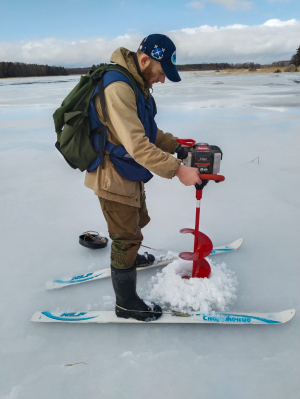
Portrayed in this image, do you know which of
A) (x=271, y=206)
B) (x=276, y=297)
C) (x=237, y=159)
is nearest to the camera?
(x=276, y=297)

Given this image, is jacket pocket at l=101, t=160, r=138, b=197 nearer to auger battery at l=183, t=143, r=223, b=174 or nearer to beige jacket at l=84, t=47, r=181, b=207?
beige jacket at l=84, t=47, r=181, b=207

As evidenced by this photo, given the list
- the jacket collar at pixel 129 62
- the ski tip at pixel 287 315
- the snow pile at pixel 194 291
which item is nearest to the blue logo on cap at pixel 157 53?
the jacket collar at pixel 129 62

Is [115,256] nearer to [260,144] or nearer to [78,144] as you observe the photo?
[78,144]

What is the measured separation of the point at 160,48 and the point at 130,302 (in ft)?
5.04

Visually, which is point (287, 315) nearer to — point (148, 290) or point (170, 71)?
point (148, 290)

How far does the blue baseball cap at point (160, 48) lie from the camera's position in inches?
59.9

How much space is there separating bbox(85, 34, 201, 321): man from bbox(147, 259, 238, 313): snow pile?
16 cm

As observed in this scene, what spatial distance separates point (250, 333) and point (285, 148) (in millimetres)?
4086

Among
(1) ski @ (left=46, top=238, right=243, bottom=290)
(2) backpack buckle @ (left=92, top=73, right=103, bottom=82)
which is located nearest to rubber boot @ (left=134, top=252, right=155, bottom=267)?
(1) ski @ (left=46, top=238, right=243, bottom=290)

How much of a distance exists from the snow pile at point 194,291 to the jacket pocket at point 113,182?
0.87 metres

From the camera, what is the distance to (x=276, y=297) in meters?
2.12

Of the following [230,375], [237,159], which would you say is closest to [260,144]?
[237,159]

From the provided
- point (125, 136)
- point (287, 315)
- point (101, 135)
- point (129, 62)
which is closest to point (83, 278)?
point (101, 135)

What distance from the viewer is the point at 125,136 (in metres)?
1.43
